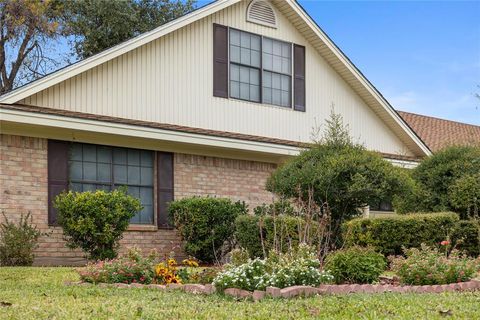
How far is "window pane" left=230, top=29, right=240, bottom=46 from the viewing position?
1938cm

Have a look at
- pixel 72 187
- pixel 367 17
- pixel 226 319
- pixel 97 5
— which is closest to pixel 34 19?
pixel 97 5

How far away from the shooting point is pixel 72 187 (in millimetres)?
15875

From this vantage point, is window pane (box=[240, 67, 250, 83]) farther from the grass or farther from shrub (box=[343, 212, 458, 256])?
the grass

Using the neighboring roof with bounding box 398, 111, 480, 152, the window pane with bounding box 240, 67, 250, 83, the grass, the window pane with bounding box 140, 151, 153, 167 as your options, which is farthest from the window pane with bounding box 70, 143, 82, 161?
the neighboring roof with bounding box 398, 111, 480, 152

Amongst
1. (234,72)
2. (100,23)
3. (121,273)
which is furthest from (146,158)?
(100,23)

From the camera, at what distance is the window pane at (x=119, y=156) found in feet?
54.7

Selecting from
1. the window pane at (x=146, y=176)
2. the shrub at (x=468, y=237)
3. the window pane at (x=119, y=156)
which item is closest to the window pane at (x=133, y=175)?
the window pane at (x=146, y=176)

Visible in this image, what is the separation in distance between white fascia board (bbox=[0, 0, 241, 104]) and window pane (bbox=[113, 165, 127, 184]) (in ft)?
7.79

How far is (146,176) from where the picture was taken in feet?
56.5

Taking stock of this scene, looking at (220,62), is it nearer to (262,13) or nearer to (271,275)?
(262,13)

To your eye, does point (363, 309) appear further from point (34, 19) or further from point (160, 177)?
point (34, 19)

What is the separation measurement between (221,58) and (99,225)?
6.25 m

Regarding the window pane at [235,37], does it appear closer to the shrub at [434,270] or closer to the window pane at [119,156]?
the window pane at [119,156]

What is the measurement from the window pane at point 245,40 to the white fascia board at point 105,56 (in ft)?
3.04
